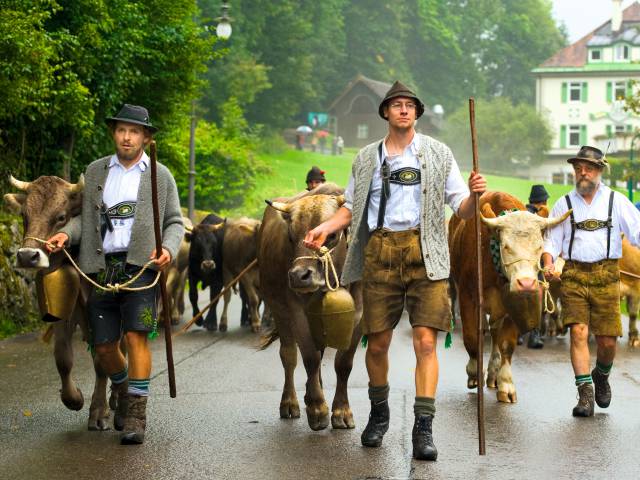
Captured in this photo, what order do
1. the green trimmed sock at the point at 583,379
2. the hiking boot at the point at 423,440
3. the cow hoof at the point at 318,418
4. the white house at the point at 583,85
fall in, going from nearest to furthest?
the hiking boot at the point at 423,440
the cow hoof at the point at 318,418
the green trimmed sock at the point at 583,379
the white house at the point at 583,85

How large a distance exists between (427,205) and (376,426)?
1.47 m

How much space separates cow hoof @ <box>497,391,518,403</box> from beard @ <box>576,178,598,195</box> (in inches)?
68.4

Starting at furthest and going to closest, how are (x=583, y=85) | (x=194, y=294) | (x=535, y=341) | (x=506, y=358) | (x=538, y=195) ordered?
(x=583, y=85)
(x=194, y=294)
(x=538, y=195)
(x=535, y=341)
(x=506, y=358)

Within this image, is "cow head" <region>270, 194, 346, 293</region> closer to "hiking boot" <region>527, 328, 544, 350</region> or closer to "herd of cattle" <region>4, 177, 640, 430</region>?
"herd of cattle" <region>4, 177, 640, 430</region>

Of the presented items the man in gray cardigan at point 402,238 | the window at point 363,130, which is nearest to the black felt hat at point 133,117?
the man in gray cardigan at point 402,238

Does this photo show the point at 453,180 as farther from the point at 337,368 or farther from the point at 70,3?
the point at 70,3

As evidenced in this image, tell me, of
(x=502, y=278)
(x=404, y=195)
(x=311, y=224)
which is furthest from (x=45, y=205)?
(x=502, y=278)

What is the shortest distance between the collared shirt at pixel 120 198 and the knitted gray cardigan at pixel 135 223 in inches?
1.7

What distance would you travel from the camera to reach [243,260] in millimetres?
18797

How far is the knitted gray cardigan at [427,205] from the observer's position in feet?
26.4

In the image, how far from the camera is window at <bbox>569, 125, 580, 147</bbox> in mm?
102062

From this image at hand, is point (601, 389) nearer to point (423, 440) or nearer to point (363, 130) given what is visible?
point (423, 440)

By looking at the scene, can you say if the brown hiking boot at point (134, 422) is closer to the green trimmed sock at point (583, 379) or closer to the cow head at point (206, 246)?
the green trimmed sock at point (583, 379)

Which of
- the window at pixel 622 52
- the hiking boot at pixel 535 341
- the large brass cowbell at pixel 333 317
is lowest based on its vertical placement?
the hiking boot at pixel 535 341
